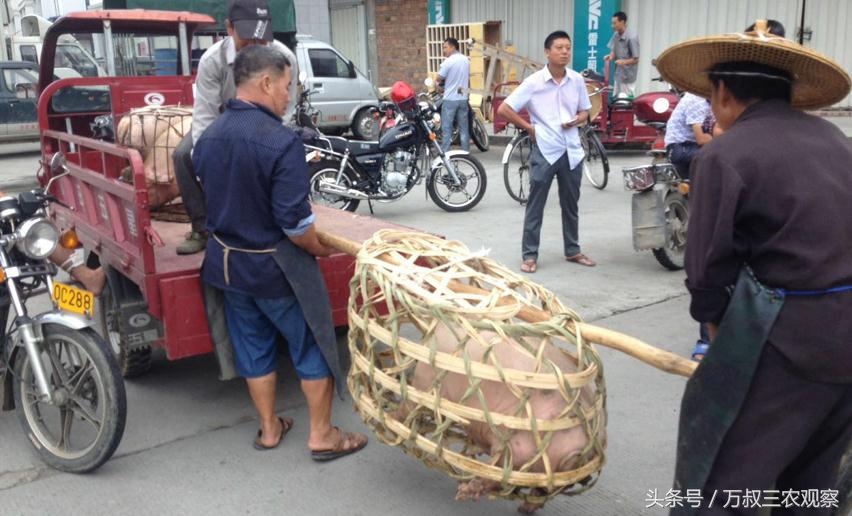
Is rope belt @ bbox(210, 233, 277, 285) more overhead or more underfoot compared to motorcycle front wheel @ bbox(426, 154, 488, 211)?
more overhead

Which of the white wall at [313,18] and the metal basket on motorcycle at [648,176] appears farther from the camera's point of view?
the white wall at [313,18]

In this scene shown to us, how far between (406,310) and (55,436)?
1962mm

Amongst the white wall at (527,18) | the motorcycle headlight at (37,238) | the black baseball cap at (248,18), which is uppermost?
the white wall at (527,18)

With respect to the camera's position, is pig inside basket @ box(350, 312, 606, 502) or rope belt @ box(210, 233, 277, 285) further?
rope belt @ box(210, 233, 277, 285)

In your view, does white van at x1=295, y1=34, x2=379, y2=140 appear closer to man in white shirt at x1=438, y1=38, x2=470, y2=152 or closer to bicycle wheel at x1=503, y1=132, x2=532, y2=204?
man in white shirt at x1=438, y1=38, x2=470, y2=152

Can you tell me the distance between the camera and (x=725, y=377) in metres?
1.95

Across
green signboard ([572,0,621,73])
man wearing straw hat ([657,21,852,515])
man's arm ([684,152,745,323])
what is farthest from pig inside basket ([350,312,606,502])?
green signboard ([572,0,621,73])

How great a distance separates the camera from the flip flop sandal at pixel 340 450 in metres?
3.33

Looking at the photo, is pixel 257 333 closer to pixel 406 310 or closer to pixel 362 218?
pixel 406 310

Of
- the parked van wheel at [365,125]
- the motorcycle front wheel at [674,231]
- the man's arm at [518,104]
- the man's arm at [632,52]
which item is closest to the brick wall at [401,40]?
the parked van wheel at [365,125]

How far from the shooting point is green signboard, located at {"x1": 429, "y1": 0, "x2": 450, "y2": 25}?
17.6m

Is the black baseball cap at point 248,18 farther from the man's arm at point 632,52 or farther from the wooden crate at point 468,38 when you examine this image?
the wooden crate at point 468,38

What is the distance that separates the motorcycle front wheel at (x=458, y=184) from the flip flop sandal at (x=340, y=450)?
16.9 ft

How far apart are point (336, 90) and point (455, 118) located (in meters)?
3.28
